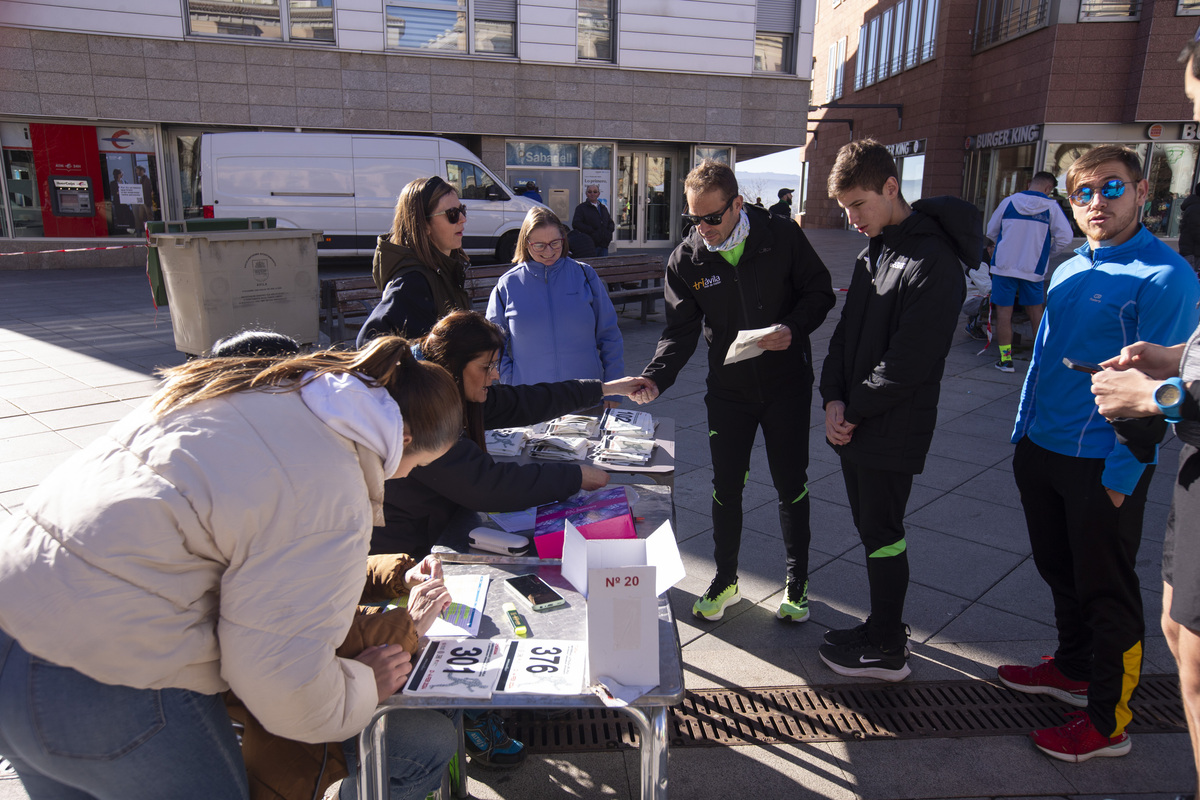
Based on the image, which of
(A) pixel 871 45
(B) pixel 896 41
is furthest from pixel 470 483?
(A) pixel 871 45

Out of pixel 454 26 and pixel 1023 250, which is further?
pixel 454 26

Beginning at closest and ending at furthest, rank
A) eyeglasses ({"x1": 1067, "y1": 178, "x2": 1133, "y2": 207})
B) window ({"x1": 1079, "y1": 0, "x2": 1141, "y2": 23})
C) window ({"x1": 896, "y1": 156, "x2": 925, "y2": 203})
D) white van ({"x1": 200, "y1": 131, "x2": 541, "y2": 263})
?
eyeglasses ({"x1": 1067, "y1": 178, "x2": 1133, "y2": 207}) → white van ({"x1": 200, "y1": 131, "x2": 541, "y2": 263}) → window ({"x1": 1079, "y1": 0, "x2": 1141, "y2": 23}) → window ({"x1": 896, "y1": 156, "x2": 925, "y2": 203})

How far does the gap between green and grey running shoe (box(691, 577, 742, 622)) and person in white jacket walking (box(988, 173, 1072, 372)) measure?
18.1 ft

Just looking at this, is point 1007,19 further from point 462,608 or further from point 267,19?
point 462,608

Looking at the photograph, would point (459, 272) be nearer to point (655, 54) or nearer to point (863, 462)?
point (863, 462)

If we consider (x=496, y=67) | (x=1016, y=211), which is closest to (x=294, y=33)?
(x=496, y=67)

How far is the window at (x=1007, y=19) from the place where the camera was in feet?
59.7

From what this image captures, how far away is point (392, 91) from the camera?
16938 millimetres

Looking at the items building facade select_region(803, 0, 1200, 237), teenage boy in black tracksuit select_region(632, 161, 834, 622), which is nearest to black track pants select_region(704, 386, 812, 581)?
teenage boy in black tracksuit select_region(632, 161, 834, 622)

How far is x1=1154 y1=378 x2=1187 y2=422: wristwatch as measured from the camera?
1.83 metres

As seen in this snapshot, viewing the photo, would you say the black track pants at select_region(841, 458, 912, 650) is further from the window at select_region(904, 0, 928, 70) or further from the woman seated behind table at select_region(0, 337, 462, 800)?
the window at select_region(904, 0, 928, 70)

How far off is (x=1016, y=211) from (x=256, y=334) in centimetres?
742

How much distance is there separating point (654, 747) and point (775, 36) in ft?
66.5

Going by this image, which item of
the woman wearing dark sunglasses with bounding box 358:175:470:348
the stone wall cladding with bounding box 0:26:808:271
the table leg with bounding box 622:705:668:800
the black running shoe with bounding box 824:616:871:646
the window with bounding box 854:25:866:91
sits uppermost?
the window with bounding box 854:25:866:91
